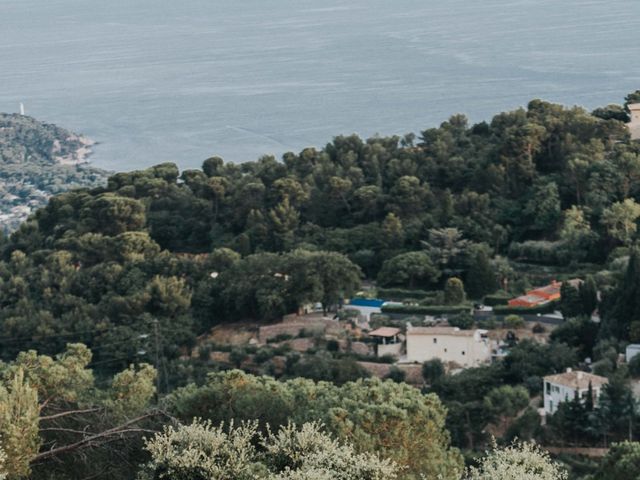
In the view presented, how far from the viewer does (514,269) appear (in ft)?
82.4

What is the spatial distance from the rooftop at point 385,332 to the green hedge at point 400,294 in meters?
2.13

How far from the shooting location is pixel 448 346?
21250 mm

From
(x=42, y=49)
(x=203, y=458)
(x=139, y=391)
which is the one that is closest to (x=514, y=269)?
(x=139, y=391)

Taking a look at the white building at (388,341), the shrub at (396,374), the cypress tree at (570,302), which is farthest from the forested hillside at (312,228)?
the shrub at (396,374)

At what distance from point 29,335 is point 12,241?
708 centimetres

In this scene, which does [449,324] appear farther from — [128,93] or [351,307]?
[128,93]

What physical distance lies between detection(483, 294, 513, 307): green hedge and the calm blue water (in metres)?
24.6

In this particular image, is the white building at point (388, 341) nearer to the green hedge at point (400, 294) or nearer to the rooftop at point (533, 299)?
the green hedge at point (400, 294)

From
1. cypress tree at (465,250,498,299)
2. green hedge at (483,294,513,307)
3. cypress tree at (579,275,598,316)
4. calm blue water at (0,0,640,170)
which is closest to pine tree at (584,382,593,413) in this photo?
cypress tree at (579,275,598,316)

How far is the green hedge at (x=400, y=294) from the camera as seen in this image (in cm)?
2439

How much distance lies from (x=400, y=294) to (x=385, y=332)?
2.52 metres

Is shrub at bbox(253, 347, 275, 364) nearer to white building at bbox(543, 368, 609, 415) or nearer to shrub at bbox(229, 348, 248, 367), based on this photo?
shrub at bbox(229, 348, 248, 367)

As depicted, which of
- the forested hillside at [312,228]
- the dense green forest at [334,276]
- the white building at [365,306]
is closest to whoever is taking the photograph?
the dense green forest at [334,276]

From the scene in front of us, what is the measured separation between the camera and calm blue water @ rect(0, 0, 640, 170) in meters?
53.1
